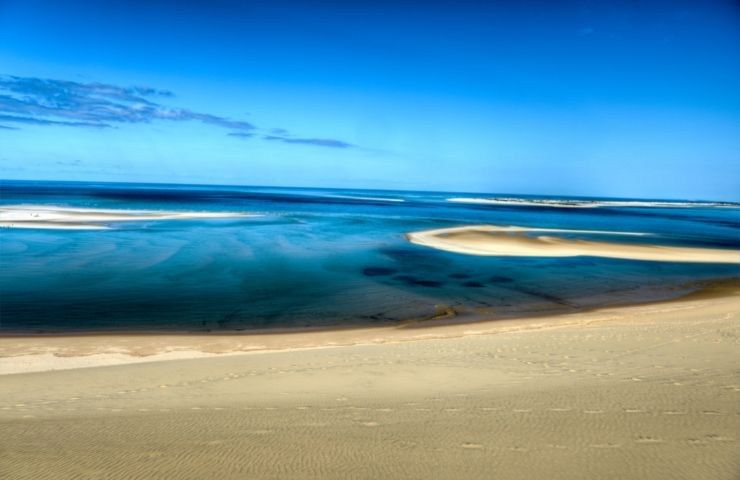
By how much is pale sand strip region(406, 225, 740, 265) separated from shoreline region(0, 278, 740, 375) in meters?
16.0

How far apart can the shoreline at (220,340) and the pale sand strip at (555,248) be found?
52.4 feet

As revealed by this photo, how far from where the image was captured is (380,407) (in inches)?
308

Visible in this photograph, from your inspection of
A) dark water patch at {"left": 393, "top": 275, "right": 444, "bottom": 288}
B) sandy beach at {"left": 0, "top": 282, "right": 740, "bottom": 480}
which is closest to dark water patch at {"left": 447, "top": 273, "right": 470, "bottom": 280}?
dark water patch at {"left": 393, "top": 275, "right": 444, "bottom": 288}

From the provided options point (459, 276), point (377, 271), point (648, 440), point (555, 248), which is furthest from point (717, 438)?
point (555, 248)

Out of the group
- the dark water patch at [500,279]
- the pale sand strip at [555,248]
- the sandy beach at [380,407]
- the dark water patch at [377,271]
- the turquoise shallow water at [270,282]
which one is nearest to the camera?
the sandy beach at [380,407]

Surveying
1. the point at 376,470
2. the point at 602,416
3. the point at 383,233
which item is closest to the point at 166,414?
the point at 376,470

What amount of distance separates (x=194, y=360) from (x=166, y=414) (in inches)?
146

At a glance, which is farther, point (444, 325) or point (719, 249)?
point (719, 249)

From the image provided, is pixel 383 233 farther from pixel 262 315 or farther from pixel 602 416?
pixel 602 416

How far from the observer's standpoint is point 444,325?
1570 cm

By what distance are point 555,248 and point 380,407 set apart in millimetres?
30861

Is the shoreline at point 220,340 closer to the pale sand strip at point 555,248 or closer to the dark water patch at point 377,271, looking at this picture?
the dark water patch at point 377,271

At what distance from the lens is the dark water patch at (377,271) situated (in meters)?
24.4

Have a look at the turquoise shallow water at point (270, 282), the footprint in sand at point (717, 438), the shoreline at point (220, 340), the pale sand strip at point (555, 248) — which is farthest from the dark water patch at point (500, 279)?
the footprint in sand at point (717, 438)
